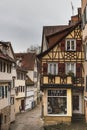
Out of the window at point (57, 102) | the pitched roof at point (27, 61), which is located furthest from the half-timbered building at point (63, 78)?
the pitched roof at point (27, 61)

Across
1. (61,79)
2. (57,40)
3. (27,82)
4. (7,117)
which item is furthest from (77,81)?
(27,82)

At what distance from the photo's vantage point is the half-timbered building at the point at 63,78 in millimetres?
36594

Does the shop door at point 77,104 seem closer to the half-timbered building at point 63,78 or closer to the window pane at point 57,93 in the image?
the half-timbered building at point 63,78

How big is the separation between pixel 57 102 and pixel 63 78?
2855 millimetres

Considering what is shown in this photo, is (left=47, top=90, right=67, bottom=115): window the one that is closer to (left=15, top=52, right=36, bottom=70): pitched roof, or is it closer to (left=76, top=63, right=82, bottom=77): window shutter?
(left=76, top=63, right=82, bottom=77): window shutter

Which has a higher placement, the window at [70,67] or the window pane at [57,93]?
the window at [70,67]

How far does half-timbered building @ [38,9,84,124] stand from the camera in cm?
3659

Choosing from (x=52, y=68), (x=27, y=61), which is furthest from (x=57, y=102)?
(x=27, y=61)

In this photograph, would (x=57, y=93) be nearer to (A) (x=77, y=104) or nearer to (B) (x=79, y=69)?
(A) (x=77, y=104)

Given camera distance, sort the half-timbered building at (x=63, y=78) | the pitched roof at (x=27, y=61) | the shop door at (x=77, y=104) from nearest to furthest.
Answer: the half-timbered building at (x=63, y=78)
the shop door at (x=77, y=104)
the pitched roof at (x=27, y=61)

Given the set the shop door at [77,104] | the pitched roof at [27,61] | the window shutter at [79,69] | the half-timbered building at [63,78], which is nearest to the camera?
the half-timbered building at [63,78]

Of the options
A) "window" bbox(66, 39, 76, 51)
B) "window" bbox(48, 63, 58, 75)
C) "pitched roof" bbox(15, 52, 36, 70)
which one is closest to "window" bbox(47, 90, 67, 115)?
"window" bbox(48, 63, 58, 75)

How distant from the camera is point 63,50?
125ft

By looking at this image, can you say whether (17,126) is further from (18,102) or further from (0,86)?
(18,102)
